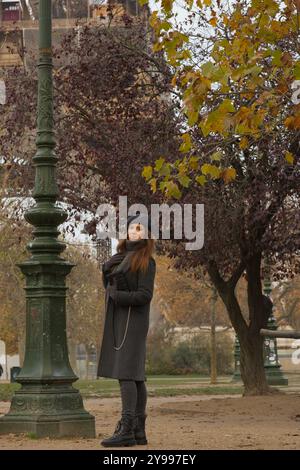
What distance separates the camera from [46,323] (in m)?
11.0

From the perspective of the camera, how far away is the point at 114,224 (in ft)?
59.9

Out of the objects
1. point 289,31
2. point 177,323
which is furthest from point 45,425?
point 177,323

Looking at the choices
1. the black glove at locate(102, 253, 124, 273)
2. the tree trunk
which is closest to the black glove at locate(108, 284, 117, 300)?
the black glove at locate(102, 253, 124, 273)

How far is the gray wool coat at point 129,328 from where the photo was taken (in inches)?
378

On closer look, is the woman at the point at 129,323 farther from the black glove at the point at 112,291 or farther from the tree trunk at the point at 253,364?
the tree trunk at the point at 253,364

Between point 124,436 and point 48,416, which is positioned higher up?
point 48,416

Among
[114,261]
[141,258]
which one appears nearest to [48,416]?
[114,261]

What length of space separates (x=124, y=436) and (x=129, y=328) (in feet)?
3.12

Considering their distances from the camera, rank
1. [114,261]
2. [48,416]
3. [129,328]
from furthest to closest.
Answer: [48,416] < [114,261] < [129,328]

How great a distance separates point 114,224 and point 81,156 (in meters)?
1.29

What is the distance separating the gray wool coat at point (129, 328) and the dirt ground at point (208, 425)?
2.27ft

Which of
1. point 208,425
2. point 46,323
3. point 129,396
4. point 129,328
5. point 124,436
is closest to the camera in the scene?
point 124,436

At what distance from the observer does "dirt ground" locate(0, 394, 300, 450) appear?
9.91m

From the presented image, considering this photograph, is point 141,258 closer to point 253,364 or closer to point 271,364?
point 253,364
